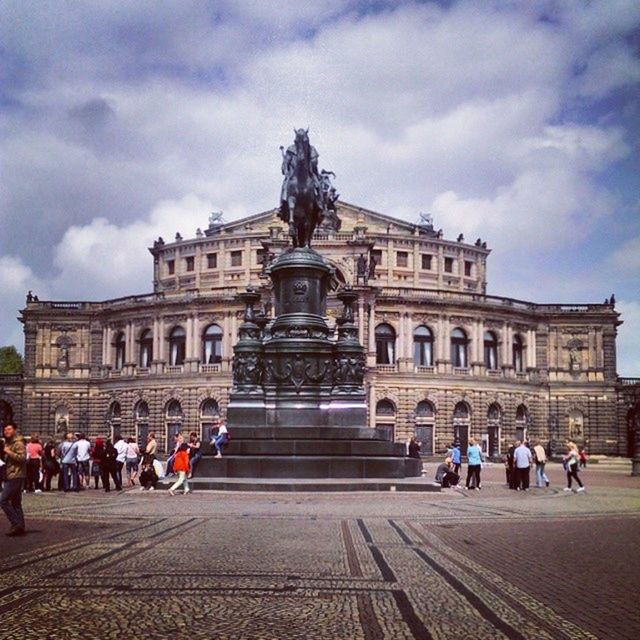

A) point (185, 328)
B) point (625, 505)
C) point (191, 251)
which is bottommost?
point (625, 505)

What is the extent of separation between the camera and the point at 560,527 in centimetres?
1501

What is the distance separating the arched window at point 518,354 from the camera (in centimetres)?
7644

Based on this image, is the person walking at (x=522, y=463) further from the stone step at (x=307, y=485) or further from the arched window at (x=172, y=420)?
the arched window at (x=172, y=420)

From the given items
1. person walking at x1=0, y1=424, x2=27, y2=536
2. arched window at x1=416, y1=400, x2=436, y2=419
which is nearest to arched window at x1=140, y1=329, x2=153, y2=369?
arched window at x1=416, y1=400, x2=436, y2=419

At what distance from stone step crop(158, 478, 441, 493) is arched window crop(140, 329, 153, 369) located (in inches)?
2166

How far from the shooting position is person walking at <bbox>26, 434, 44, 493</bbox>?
23.8 m

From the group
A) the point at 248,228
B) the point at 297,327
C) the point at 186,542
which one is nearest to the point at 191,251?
the point at 248,228

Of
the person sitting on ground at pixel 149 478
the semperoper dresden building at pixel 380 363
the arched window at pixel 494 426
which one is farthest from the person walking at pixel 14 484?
the arched window at pixel 494 426

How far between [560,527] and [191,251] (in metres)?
76.4

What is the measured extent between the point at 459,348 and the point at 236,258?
24524 mm

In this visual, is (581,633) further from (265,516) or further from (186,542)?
(265,516)

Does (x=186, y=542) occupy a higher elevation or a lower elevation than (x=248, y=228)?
lower

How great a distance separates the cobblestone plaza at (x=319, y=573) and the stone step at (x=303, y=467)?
14.4 ft

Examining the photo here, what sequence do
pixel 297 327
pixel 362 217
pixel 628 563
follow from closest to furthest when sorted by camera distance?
pixel 628 563
pixel 297 327
pixel 362 217
